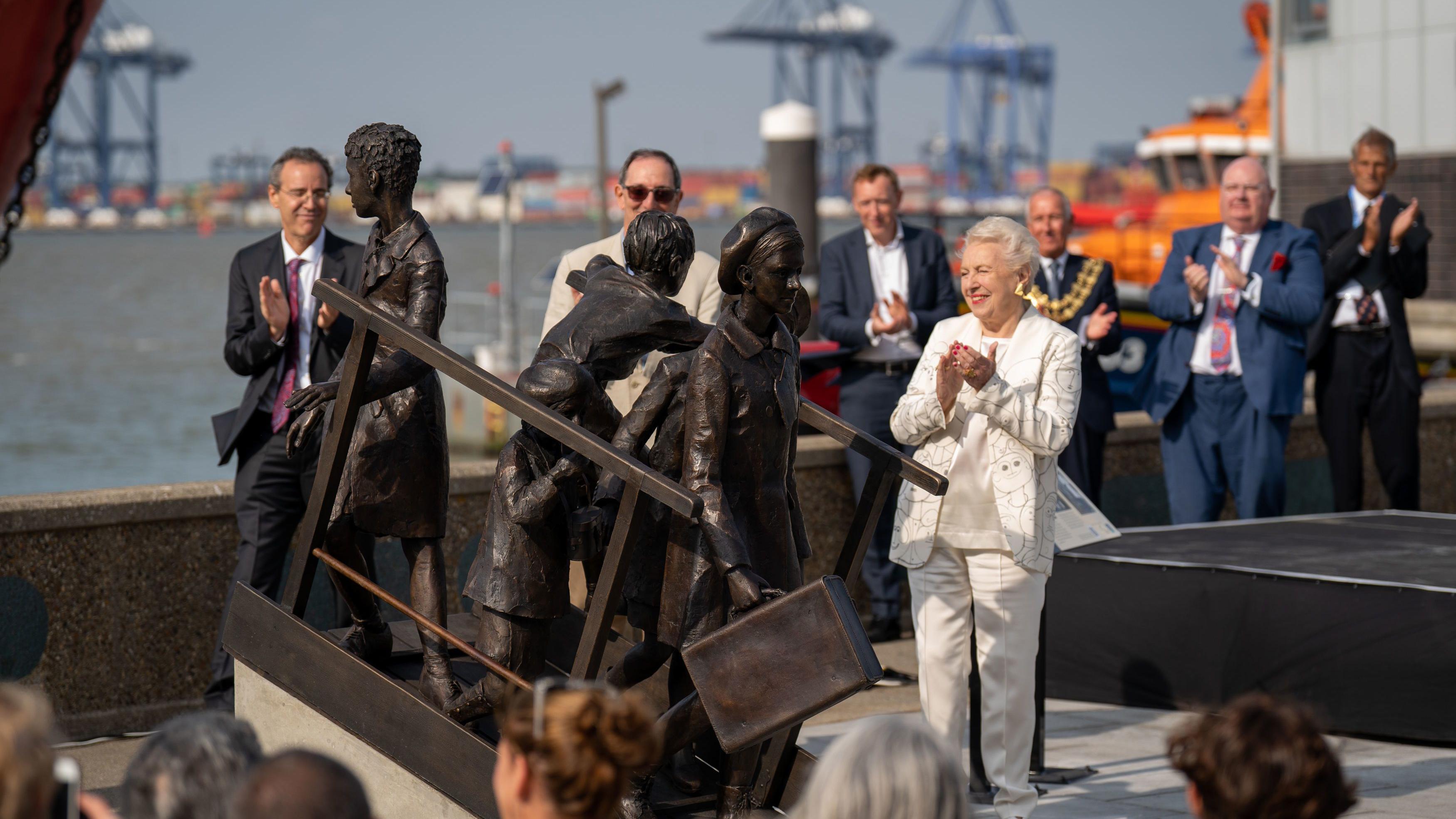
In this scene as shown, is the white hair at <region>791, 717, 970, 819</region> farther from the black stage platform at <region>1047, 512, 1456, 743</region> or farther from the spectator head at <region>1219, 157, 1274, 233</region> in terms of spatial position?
the spectator head at <region>1219, 157, 1274, 233</region>

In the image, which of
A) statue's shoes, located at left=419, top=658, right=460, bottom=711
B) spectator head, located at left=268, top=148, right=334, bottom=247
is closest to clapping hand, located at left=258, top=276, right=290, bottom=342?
spectator head, located at left=268, top=148, right=334, bottom=247

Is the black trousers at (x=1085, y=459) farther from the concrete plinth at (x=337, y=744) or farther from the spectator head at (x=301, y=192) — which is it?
the concrete plinth at (x=337, y=744)

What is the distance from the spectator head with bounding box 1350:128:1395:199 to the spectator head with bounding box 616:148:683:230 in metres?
Result: 3.59

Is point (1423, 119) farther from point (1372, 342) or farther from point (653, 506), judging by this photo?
point (653, 506)

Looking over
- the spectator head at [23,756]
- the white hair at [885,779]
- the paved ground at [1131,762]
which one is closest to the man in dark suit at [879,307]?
the paved ground at [1131,762]

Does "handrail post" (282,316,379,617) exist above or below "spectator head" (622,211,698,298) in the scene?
below

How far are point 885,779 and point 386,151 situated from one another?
111 inches

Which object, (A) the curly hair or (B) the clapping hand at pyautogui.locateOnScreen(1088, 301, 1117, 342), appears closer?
(A) the curly hair

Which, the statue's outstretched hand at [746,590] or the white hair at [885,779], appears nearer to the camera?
the white hair at [885,779]

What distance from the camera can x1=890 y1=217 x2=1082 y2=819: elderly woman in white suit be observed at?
202 inches

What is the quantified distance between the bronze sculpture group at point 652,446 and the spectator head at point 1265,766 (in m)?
1.61

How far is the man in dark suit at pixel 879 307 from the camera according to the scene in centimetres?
755

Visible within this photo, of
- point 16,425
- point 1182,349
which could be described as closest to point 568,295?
point 1182,349

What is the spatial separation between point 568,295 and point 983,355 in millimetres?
1732
